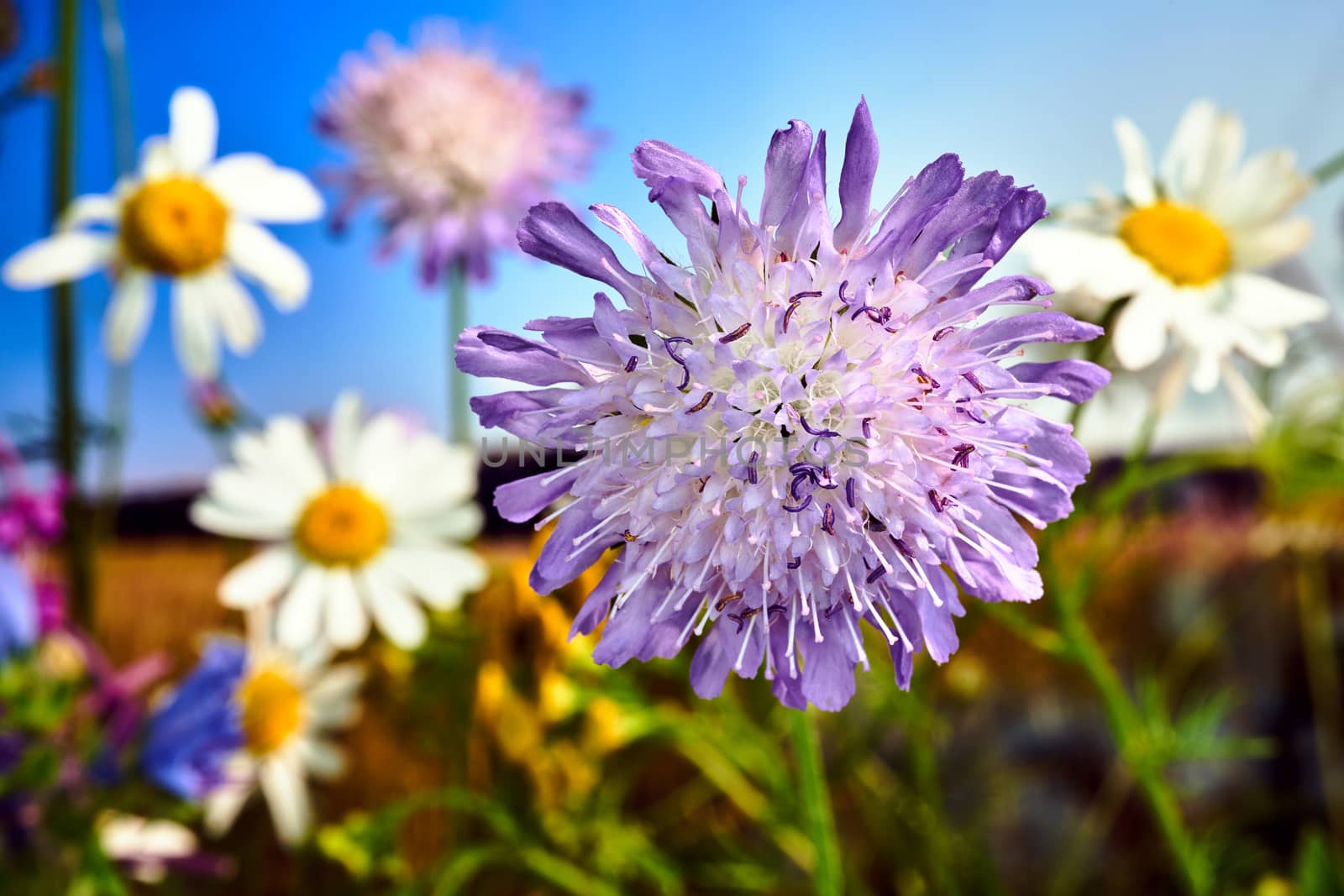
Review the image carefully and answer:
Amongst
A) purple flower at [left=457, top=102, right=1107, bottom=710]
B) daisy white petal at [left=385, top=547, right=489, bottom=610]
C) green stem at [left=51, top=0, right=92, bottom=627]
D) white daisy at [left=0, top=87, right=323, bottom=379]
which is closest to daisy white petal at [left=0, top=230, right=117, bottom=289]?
white daisy at [left=0, top=87, right=323, bottom=379]

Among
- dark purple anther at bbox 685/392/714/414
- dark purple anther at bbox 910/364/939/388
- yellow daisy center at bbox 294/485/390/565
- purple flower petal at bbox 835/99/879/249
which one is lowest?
yellow daisy center at bbox 294/485/390/565

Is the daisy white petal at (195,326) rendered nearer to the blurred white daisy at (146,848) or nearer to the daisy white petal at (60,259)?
the daisy white petal at (60,259)

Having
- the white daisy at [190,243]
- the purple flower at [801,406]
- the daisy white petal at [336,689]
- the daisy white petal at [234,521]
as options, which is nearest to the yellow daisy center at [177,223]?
the white daisy at [190,243]

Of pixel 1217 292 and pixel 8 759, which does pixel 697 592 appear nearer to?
pixel 1217 292

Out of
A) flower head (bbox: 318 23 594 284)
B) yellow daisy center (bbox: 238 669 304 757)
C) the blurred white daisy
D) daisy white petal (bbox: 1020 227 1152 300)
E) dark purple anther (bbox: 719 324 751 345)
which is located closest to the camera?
dark purple anther (bbox: 719 324 751 345)

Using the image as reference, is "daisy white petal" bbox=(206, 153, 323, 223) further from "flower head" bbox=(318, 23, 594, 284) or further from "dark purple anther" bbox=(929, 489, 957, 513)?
"dark purple anther" bbox=(929, 489, 957, 513)
